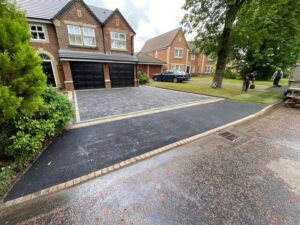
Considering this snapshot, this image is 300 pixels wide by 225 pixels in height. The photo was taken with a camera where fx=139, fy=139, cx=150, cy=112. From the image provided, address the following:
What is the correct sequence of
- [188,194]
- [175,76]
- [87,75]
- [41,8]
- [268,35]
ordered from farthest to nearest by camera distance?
[175,76]
[268,35]
[87,75]
[41,8]
[188,194]

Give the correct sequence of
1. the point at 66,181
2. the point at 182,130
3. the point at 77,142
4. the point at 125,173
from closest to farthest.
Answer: the point at 66,181 < the point at 125,173 < the point at 77,142 < the point at 182,130

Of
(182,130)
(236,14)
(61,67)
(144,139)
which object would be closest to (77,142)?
(144,139)

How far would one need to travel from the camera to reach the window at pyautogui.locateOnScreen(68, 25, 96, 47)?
1233 cm

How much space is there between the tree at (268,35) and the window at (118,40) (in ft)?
33.7

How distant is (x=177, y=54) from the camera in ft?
92.4

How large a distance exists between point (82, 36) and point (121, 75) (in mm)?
4825

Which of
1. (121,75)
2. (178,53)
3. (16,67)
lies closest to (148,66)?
(178,53)

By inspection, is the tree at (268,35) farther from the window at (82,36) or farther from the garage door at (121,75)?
the window at (82,36)

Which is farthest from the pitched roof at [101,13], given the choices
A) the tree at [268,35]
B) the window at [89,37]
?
the tree at [268,35]

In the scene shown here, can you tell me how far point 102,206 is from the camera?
215 cm

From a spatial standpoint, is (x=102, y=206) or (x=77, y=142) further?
(x=77, y=142)

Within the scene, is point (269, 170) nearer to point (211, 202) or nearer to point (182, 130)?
point (211, 202)

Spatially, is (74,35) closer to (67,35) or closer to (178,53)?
(67,35)

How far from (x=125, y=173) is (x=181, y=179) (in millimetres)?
1132
